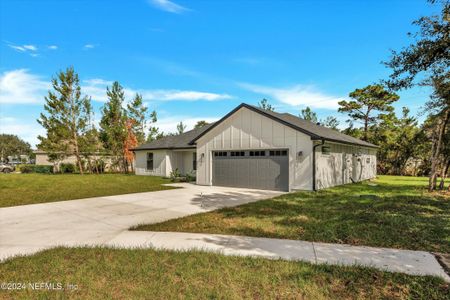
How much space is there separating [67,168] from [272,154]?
2651 cm

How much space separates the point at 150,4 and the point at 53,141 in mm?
21308

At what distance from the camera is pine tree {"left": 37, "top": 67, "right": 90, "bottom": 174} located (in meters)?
24.9

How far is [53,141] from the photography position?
25641 mm

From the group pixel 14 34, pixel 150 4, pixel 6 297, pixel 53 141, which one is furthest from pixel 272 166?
pixel 53 141

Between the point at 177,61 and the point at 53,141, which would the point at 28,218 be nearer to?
the point at 177,61

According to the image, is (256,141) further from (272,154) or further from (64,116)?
(64,116)

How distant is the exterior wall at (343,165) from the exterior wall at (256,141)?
741mm

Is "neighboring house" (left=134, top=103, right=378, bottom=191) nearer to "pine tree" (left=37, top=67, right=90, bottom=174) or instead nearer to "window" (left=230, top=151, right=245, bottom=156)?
"window" (left=230, top=151, right=245, bottom=156)

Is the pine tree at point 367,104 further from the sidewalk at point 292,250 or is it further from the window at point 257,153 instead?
the sidewalk at point 292,250

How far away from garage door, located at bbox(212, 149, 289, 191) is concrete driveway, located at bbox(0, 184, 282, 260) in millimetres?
3059

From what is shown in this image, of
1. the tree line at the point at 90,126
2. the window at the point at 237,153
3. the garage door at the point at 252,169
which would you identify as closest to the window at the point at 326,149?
the garage door at the point at 252,169

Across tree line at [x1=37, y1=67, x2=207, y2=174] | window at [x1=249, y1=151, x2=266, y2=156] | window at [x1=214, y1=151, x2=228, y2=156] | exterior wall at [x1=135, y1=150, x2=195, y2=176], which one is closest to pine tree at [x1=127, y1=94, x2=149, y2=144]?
tree line at [x1=37, y1=67, x2=207, y2=174]

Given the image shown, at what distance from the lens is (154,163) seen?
22609 mm

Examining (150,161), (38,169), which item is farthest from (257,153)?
(38,169)
